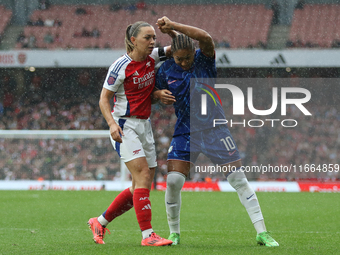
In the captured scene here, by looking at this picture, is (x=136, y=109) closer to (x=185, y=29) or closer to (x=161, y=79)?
(x=161, y=79)


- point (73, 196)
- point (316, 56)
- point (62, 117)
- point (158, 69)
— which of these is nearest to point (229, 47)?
point (316, 56)

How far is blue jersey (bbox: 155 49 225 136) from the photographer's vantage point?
4.32 meters

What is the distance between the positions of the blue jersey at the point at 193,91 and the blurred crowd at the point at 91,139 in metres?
8.70

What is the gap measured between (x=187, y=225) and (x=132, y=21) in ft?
59.6

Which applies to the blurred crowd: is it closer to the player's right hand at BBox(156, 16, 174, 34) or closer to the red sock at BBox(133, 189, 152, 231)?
the red sock at BBox(133, 189, 152, 231)

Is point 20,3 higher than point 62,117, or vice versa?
point 20,3

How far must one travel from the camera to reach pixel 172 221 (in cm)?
445

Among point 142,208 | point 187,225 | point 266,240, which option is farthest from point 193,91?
point 187,225

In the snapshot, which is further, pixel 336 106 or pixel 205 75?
pixel 336 106

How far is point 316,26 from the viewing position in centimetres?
2191

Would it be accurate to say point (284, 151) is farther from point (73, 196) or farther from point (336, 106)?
point (73, 196)

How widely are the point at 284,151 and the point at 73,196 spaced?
339 inches

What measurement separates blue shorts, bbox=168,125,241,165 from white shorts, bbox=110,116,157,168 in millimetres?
214

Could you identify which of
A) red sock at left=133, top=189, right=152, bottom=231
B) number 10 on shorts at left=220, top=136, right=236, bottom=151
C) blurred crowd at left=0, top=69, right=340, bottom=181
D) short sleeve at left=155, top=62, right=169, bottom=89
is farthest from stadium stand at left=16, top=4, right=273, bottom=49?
red sock at left=133, top=189, right=152, bottom=231
